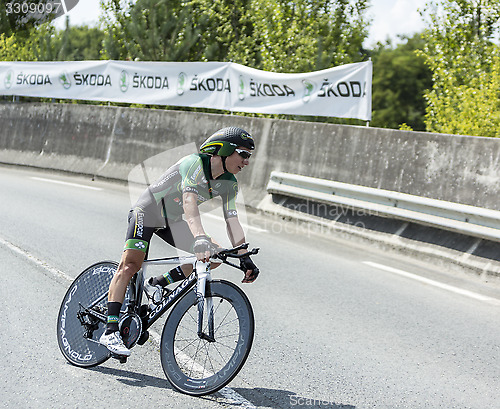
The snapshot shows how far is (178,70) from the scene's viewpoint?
15336mm

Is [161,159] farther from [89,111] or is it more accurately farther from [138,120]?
[89,111]

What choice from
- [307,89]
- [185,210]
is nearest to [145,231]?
[185,210]

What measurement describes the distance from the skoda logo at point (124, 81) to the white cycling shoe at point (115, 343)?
41.1 feet

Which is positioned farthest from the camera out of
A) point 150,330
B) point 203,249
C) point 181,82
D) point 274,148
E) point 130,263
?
point 181,82

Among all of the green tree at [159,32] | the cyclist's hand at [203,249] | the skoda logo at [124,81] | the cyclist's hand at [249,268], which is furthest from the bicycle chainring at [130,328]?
the green tree at [159,32]

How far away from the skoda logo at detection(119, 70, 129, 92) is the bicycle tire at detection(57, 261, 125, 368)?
39.1 feet

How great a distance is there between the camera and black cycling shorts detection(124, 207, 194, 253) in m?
4.56

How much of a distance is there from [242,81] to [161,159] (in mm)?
2253

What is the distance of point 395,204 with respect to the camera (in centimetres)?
961

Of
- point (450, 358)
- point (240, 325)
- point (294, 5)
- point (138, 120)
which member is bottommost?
point (450, 358)

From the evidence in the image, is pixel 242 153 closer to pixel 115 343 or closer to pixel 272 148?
pixel 115 343

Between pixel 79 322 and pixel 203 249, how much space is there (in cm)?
145

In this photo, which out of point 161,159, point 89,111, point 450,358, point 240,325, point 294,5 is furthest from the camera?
point 294,5

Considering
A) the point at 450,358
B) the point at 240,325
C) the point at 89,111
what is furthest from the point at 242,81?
the point at 240,325
